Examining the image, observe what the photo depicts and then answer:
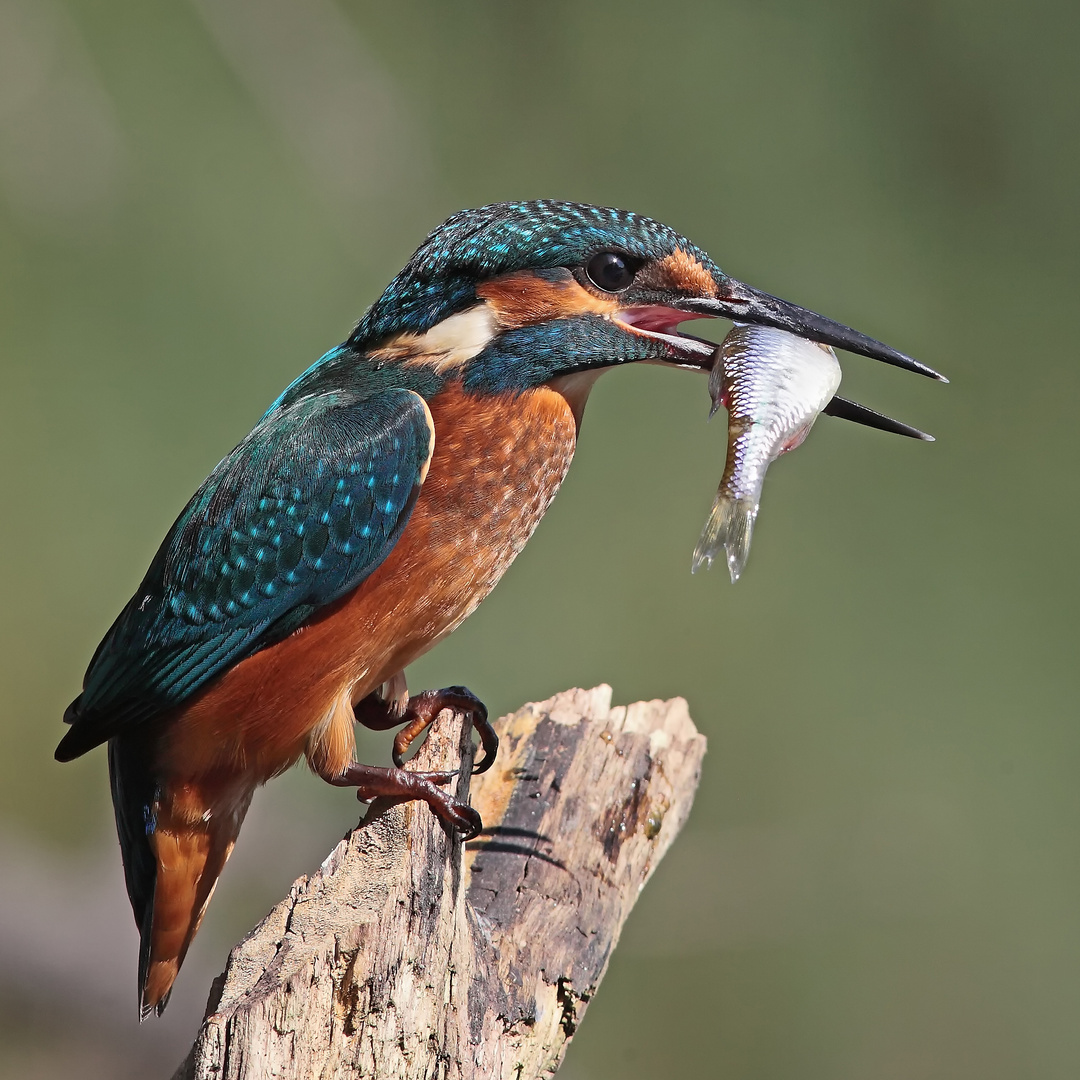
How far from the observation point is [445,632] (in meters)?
2.12

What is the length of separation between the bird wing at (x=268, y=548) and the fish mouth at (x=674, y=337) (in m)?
0.40

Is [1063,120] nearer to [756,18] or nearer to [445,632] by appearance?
[756,18]

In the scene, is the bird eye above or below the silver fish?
above

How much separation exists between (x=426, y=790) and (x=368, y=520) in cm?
45

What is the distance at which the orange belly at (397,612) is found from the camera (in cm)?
202

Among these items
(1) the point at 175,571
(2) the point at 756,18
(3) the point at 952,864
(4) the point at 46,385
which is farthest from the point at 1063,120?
(1) the point at 175,571

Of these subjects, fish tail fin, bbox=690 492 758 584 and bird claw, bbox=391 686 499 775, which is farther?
bird claw, bbox=391 686 499 775

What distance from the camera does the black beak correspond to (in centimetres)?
213

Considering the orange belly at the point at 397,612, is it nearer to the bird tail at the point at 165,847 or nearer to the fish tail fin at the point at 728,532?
the bird tail at the point at 165,847

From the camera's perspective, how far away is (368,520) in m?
2.02

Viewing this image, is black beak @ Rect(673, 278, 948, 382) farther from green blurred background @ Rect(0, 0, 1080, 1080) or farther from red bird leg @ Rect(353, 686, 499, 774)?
green blurred background @ Rect(0, 0, 1080, 1080)

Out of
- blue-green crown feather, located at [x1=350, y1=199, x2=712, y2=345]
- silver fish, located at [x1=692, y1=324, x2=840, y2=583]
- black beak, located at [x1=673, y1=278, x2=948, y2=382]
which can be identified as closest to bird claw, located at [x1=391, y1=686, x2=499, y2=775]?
silver fish, located at [x1=692, y1=324, x2=840, y2=583]

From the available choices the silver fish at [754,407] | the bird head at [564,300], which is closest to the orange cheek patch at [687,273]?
the bird head at [564,300]

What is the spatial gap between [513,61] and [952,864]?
3.94 meters
